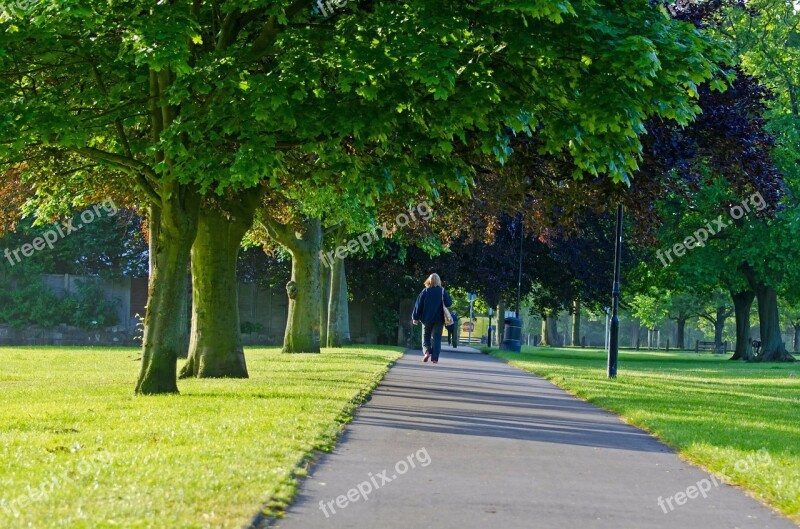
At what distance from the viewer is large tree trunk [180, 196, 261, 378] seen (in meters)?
19.2

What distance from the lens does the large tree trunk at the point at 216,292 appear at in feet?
63.0

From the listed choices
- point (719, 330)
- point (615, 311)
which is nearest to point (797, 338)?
point (719, 330)

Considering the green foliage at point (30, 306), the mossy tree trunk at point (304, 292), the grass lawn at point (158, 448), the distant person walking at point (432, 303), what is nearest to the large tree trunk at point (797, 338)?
→ the green foliage at point (30, 306)

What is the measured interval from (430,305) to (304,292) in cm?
1107

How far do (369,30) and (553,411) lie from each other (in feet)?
18.7

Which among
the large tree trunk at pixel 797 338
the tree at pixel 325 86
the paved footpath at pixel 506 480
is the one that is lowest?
the paved footpath at pixel 506 480

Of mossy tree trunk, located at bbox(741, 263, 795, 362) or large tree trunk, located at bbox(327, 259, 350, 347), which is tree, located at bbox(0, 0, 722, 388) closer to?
large tree trunk, located at bbox(327, 259, 350, 347)

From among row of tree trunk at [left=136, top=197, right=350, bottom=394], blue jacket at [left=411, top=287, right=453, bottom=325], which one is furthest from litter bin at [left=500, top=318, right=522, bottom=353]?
blue jacket at [left=411, top=287, right=453, bottom=325]

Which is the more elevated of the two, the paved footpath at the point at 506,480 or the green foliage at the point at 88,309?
the green foliage at the point at 88,309

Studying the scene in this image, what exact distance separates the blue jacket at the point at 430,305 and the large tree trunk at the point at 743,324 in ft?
107

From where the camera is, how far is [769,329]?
47.3 metres

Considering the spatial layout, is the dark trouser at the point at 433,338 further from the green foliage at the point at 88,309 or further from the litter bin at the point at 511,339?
the green foliage at the point at 88,309

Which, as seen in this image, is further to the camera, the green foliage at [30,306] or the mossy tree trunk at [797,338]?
the mossy tree trunk at [797,338]

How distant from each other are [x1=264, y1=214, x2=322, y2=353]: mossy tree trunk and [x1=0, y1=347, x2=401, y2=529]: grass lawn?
13.7 m
